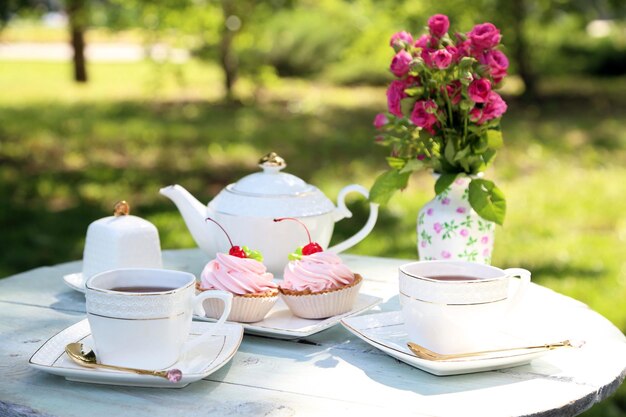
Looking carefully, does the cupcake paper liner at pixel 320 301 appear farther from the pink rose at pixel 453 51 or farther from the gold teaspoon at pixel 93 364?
the pink rose at pixel 453 51

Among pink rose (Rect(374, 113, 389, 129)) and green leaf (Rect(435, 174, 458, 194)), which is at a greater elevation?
pink rose (Rect(374, 113, 389, 129))

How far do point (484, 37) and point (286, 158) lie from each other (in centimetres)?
497

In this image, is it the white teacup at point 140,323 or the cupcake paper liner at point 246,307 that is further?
the cupcake paper liner at point 246,307

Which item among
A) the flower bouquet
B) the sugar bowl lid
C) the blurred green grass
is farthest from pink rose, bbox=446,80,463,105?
the blurred green grass

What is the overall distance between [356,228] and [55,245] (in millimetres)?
1625

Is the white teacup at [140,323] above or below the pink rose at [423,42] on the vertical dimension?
below

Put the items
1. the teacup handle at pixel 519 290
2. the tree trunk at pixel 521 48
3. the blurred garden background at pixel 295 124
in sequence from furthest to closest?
the tree trunk at pixel 521 48 → the blurred garden background at pixel 295 124 → the teacup handle at pixel 519 290

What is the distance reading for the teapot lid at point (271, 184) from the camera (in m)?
2.04

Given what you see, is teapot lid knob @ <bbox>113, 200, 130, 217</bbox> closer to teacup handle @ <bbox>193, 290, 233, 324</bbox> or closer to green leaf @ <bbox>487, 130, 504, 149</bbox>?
teacup handle @ <bbox>193, 290, 233, 324</bbox>

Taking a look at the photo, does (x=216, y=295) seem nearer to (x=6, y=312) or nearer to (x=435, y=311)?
(x=435, y=311)

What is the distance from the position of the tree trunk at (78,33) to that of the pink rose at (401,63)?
6.37 metres

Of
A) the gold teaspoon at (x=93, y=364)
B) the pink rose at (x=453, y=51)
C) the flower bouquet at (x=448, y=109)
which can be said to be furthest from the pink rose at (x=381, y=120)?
the gold teaspoon at (x=93, y=364)

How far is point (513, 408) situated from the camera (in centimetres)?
140

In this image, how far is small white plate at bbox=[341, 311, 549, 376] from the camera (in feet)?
5.01
